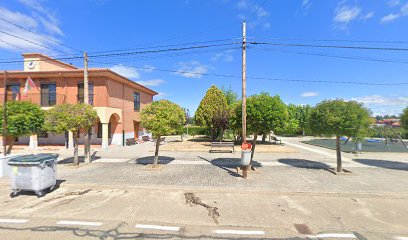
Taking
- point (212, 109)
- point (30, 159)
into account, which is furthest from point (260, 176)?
point (212, 109)

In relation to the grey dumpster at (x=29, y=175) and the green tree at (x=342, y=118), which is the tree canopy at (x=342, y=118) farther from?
the grey dumpster at (x=29, y=175)

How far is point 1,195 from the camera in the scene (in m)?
6.59

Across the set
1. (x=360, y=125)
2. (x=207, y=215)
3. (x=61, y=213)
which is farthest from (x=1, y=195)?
(x=360, y=125)

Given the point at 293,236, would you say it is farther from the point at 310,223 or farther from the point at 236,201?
the point at 236,201

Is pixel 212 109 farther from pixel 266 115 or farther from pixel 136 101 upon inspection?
pixel 266 115

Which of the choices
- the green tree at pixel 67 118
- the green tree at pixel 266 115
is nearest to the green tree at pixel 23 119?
the green tree at pixel 67 118

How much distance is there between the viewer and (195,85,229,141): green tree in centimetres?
2179

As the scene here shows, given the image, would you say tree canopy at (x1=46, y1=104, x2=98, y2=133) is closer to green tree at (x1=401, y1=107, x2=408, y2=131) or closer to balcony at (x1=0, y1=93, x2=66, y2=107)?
balcony at (x1=0, y1=93, x2=66, y2=107)

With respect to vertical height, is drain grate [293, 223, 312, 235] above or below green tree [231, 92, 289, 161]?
below

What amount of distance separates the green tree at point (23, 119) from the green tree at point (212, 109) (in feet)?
48.6

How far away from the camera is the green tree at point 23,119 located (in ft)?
32.1

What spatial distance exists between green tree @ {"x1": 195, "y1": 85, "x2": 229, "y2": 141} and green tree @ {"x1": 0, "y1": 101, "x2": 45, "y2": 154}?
584 inches

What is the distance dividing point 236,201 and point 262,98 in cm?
566

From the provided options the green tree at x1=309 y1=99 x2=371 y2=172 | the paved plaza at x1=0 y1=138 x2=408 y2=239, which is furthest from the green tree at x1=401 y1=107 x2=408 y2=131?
the green tree at x1=309 y1=99 x2=371 y2=172
